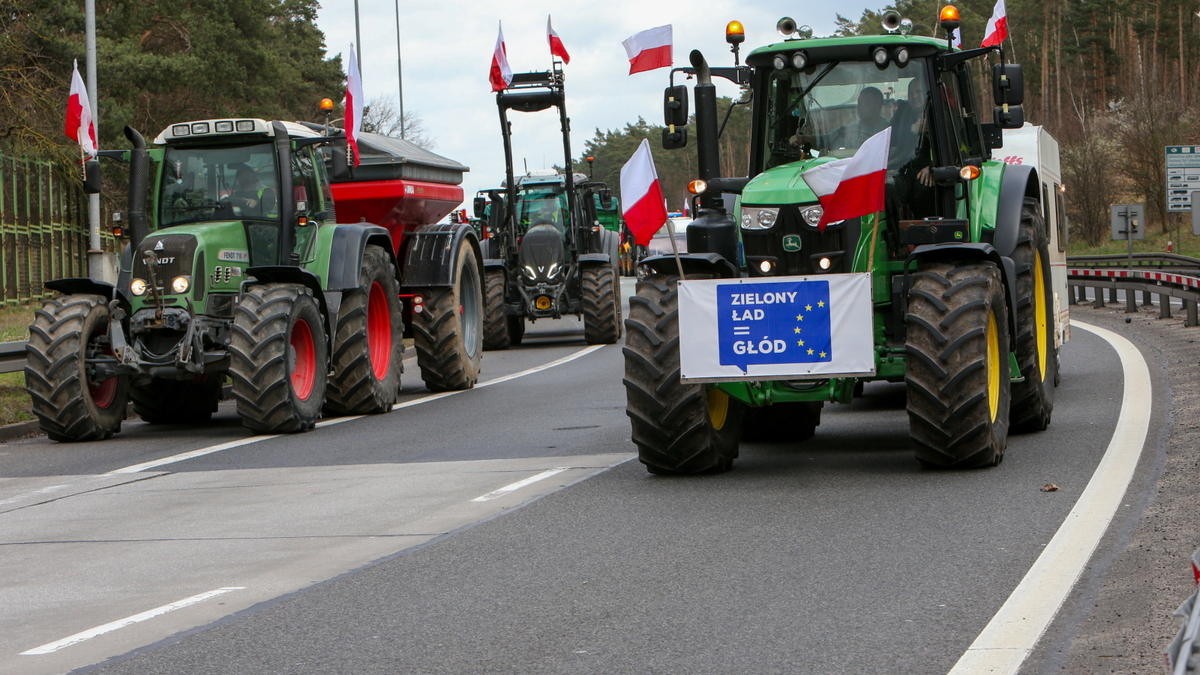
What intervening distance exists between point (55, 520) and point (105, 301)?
501cm

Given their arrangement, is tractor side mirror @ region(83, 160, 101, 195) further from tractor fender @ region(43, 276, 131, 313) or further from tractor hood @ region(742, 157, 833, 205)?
tractor hood @ region(742, 157, 833, 205)

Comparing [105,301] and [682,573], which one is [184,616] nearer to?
[682,573]

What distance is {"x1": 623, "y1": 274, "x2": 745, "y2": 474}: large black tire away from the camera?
30.5 ft

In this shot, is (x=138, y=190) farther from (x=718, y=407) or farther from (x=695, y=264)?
(x=718, y=407)

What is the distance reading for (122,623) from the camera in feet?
20.0

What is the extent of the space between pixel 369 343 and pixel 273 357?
11.4ft

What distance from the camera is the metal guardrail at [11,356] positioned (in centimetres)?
1533

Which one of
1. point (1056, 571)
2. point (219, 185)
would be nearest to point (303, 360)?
point (219, 185)

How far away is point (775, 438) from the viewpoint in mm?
11578

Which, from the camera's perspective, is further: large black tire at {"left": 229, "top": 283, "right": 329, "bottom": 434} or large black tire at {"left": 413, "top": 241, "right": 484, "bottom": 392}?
large black tire at {"left": 413, "top": 241, "right": 484, "bottom": 392}

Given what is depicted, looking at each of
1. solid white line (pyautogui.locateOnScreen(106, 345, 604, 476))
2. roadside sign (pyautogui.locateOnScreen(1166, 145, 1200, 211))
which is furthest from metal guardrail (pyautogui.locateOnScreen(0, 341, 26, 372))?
roadside sign (pyautogui.locateOnScreen(1166, 145, 1200, 211))

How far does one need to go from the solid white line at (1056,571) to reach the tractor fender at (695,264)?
8.57 ft

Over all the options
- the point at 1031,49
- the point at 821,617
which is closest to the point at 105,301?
the point at 821,617

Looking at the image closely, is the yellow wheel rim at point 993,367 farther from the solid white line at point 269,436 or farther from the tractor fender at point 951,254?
the solid white line at point 269,436
